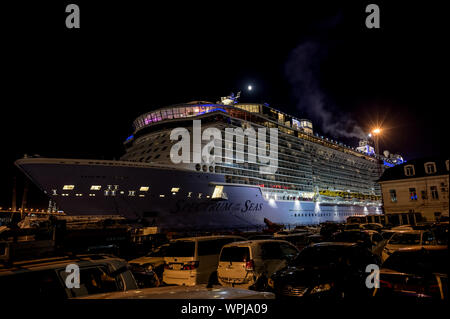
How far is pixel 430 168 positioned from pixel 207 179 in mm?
23984

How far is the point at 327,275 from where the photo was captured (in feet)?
21.0

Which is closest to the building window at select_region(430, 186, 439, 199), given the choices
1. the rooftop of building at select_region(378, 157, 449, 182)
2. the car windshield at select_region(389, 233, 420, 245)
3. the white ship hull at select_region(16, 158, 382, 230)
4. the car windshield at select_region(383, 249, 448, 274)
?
the rooftop of building at select_region(378, 157, 449, 182)

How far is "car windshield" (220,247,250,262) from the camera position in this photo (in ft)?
26.2

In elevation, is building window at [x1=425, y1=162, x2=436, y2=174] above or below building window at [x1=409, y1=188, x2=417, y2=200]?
above

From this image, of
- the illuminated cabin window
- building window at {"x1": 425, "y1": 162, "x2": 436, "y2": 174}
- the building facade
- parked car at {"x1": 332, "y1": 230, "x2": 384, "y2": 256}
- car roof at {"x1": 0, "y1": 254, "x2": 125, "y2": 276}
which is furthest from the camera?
the illuminated cabin window

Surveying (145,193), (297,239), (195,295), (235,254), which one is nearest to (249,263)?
(235,254)

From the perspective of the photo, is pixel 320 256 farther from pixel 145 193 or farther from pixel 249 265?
pixel 145 193

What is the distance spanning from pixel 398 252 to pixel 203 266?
215 inches

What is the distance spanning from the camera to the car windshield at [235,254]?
26.2 feet

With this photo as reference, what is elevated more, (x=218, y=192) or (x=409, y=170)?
(x=409, y=170)

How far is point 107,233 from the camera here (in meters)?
13.9

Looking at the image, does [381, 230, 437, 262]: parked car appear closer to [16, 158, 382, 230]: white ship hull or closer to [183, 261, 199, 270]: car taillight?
[183, 261, 199, 270]: car taillight

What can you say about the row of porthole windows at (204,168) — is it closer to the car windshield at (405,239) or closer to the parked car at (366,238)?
the parked car at (366,238)

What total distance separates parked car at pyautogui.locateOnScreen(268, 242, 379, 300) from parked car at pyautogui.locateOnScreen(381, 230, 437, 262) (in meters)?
3.95
